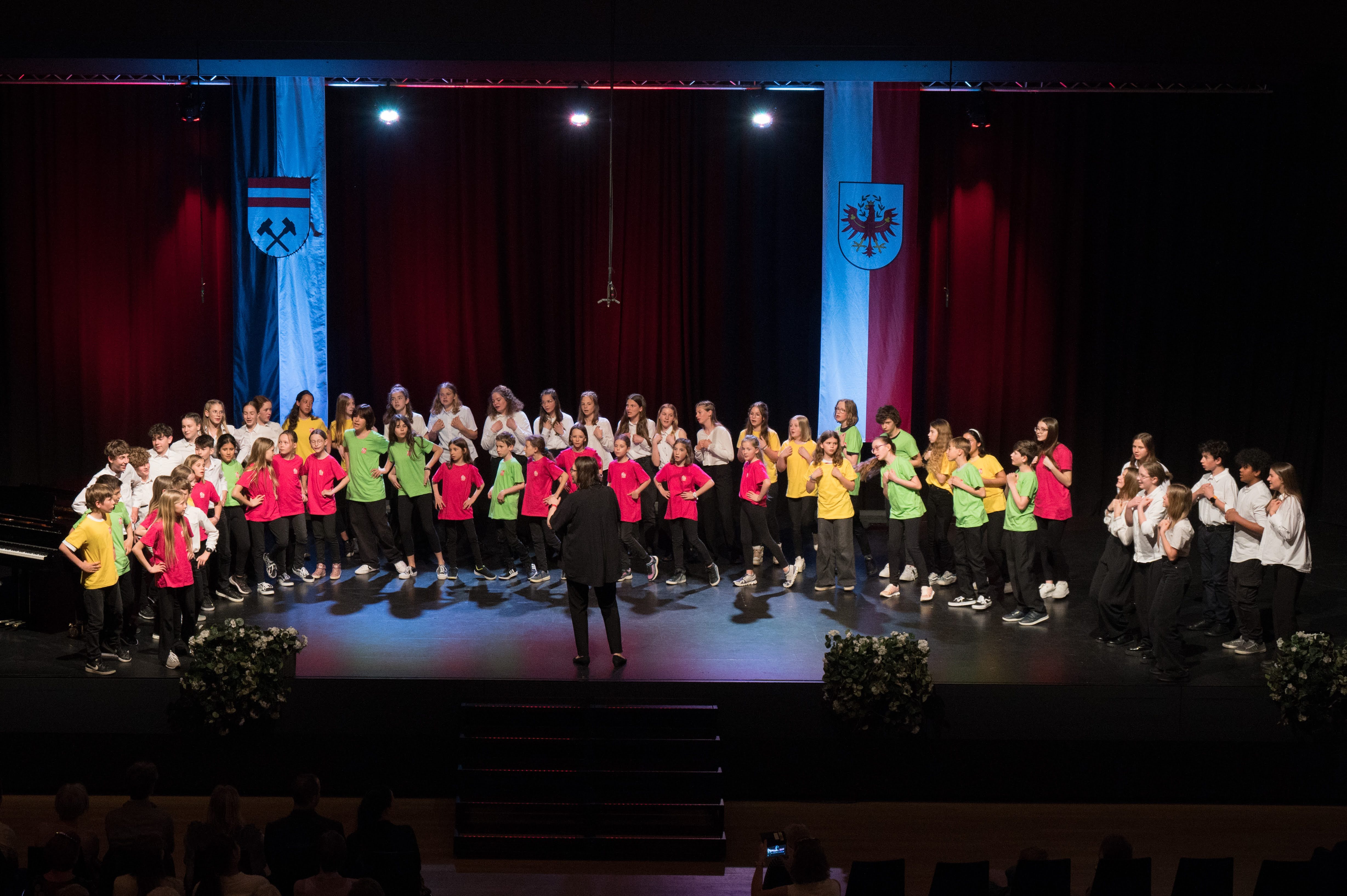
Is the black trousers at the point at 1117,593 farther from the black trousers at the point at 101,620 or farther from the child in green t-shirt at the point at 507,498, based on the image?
the black trousers at the point at 101,620

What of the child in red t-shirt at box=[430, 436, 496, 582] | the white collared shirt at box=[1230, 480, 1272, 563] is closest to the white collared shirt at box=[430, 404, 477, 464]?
the child in red t-shirt at box=[430, 436, 496, 582]

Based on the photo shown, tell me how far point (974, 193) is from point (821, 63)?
2.96 m

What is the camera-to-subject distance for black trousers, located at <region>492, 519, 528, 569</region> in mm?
9242

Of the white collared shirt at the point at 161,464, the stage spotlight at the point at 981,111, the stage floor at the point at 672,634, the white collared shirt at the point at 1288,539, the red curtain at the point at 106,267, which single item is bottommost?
the stage floor at the point at 672,634

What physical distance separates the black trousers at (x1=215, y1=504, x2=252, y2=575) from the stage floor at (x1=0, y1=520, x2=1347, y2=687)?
322 mm

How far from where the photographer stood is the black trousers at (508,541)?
924 centimetres

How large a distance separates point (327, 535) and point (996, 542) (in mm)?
5087

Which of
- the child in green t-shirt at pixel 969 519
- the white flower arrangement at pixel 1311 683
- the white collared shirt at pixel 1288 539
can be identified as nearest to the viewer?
the white flower arrangement at pixel 1311 683

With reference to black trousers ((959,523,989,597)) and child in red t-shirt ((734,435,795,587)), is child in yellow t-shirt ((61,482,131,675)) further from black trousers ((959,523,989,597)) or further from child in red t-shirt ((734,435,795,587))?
black trousers ((959,523,989,597))

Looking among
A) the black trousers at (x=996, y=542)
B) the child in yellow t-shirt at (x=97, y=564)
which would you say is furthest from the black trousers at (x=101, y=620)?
the black trousers at (x=996, y=542)

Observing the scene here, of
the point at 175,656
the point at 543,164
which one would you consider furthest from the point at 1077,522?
the point at 175,656

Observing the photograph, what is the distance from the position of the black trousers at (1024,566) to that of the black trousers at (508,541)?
3.78 metres

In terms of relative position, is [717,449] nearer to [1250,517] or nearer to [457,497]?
[457,497]

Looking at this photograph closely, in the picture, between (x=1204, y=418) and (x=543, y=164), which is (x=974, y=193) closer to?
(x=1204, y=418)
